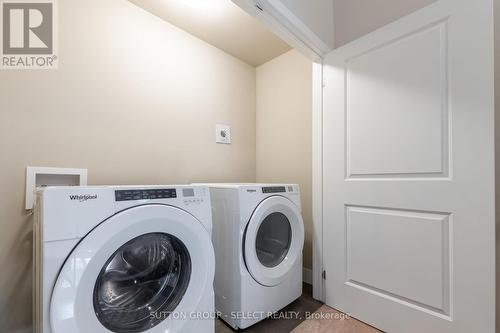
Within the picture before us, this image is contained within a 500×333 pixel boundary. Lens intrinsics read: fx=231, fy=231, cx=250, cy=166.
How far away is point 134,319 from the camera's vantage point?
3.01 ft

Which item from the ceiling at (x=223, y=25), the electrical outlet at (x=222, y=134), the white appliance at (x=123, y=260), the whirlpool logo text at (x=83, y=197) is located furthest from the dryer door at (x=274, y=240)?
the ceiling at (x=223, y=25)

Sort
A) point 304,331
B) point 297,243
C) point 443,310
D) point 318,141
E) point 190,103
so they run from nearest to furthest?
point 443,310 → point 304,331 → point 297,243 → point 318,141 → point 190,103

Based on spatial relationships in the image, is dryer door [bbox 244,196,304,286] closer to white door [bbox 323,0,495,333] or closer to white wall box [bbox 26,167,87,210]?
white door [bbox 323,0,495,333]

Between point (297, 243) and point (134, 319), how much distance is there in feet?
3.08

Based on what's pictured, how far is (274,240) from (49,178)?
133 cm

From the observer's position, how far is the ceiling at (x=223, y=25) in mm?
1530

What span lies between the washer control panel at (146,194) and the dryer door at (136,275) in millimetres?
46

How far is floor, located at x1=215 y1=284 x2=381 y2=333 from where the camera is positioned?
1.26 m

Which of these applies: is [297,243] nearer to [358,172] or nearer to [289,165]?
[358,172]

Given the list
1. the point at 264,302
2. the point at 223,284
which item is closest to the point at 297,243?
the point at 264,302

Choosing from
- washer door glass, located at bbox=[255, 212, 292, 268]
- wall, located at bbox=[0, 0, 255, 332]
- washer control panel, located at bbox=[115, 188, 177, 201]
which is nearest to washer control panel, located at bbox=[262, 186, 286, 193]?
washer door glass, located at bbox=[255, 212, 292, 268]

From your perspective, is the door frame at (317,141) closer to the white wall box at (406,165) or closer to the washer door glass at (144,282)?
the white wall box at (406,165)

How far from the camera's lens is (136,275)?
A: 1004 mm

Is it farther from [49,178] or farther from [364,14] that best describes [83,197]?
[364,14]
